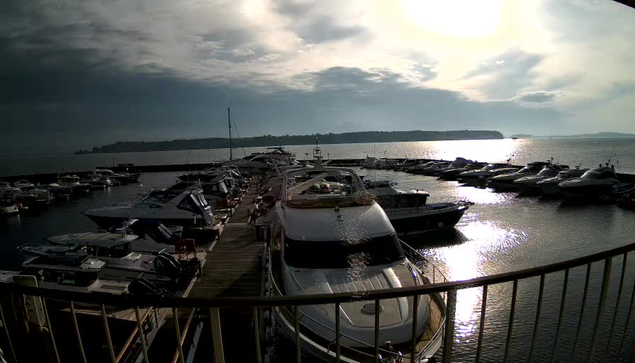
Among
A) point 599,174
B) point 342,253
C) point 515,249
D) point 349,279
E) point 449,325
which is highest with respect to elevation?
point 449,325

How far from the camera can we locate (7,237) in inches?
1018

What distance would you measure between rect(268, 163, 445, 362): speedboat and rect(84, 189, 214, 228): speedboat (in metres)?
13.6

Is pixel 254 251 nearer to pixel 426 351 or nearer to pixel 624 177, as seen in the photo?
pixel 426 351

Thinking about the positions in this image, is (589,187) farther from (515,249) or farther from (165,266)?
(165,266)

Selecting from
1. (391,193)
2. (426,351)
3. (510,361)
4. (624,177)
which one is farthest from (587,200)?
(426,351)

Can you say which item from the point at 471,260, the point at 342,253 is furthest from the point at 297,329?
the point at 471,260

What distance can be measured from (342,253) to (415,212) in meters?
16.0

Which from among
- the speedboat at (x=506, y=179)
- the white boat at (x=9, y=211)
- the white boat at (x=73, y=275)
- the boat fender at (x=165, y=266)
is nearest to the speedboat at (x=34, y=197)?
the white boat at (x=9, y=211)

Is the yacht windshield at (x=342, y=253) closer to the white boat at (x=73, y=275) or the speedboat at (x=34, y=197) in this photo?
the white boat at (x=73, y=275)

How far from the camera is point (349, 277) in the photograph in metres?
7.24

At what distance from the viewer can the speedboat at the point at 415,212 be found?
22234 mm

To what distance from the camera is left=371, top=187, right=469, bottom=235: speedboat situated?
22234mm

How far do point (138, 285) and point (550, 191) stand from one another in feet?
128

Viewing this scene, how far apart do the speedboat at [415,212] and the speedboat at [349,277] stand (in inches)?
548
